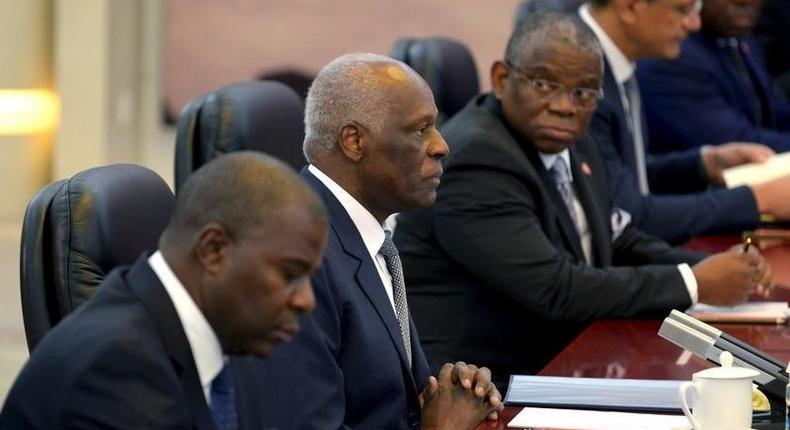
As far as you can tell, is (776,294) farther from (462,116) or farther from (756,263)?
(462,116)

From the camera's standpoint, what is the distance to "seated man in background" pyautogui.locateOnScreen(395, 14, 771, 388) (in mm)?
2967

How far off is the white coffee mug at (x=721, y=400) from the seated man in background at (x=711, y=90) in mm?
2992

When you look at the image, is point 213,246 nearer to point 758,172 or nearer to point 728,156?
point 758,172

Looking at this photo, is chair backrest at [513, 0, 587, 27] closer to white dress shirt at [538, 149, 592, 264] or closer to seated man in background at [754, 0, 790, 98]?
white dress shirt at [538, 149, 592, 264]

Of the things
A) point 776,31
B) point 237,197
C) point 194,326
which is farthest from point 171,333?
point 776,31

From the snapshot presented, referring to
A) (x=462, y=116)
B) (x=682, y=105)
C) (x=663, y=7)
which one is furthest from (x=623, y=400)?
(x=682, y=105)

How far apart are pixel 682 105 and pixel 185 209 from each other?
3.56 meters

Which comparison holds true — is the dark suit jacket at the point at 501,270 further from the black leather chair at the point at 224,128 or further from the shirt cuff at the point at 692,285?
the black leather chair at the point at 224,128

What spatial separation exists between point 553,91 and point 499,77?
5.5 inches

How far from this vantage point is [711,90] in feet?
16.2

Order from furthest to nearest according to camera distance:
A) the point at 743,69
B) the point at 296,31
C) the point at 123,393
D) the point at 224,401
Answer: the point at 296,31 → the point at 743,69 → the point at 224,401 → the point at 123,393

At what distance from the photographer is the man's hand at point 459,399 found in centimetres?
219

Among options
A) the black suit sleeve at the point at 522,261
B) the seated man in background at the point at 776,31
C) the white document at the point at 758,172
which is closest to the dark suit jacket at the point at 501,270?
the black suit sleeve at the point at 522,261

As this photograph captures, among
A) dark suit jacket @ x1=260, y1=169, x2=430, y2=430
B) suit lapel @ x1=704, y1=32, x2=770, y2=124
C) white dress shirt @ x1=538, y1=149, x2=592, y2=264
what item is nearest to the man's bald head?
dark suit jacket @ x1=260, y1=169, x2=430, y2=430
